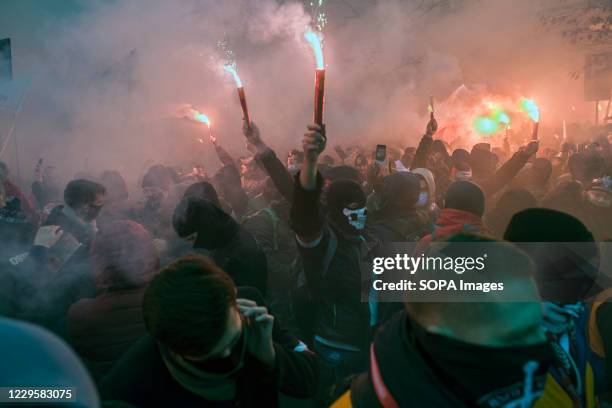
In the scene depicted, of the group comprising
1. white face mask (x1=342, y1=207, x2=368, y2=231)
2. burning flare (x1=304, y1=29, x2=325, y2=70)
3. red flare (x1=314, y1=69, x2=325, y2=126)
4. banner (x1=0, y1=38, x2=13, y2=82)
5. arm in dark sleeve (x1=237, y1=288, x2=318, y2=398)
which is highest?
banner (x1=0, y1=38, x2=13, y2=82)

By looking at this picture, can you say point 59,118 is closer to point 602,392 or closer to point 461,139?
point 602,392

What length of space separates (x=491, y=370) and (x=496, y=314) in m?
0.14

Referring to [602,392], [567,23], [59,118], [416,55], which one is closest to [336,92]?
[416,55]

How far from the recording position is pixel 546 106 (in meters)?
20.5

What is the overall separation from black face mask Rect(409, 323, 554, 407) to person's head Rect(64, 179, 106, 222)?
3.08 meters

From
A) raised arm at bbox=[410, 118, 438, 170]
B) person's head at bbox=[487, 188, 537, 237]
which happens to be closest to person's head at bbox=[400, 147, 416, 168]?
raised arm at bbox=[410, 118, 438, 170]

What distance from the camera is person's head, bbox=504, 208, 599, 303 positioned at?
161cm

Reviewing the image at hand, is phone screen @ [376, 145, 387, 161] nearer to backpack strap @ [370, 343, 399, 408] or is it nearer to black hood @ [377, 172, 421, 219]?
black hood @ [377, 172, 421, 219]

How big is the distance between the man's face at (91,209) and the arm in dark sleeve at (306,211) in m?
2.08

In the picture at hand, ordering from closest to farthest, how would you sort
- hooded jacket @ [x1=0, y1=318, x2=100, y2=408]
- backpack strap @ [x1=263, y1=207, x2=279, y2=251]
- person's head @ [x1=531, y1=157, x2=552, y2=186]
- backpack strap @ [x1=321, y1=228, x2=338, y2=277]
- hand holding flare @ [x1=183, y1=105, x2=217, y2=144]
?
hooded jacket @ [x1=0, y1=318, x2=100, y2=408] < backpack strap @ [x1=321, y1=228, x2=338, y2=277] < backpack strap @ [x1=263, y1=207, x2=279, y2=251] < person's head @ [x1=531, y1=157, x2=552, y2=186] < hand holding flare @ [x1=183, y1=105, x2=217, y2=144]

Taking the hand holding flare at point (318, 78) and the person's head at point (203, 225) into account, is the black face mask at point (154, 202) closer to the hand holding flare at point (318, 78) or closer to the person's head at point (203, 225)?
the person's head at point (203, 225)

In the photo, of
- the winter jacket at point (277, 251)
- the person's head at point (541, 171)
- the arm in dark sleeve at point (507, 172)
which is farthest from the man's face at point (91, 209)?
the person's head at point (541, 171)

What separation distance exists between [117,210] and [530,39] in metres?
21.2

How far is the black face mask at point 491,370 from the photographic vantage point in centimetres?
96
